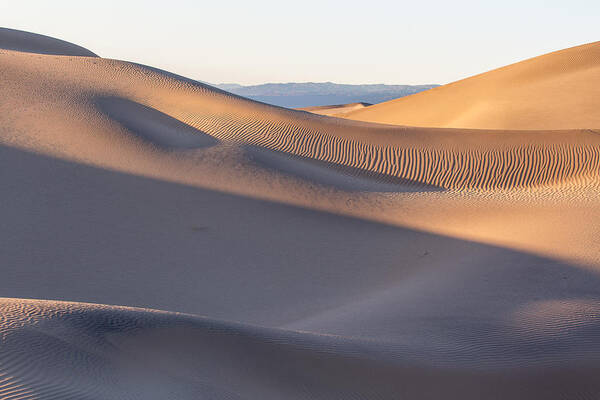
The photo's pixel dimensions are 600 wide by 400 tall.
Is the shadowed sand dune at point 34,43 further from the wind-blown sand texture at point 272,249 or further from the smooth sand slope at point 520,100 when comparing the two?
the smooth sand slope at point 520,100

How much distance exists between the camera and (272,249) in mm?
9391

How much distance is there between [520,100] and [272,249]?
55.4 feet

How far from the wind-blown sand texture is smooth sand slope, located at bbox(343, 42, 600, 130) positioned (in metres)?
7.88

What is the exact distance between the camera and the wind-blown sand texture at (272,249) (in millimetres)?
4500

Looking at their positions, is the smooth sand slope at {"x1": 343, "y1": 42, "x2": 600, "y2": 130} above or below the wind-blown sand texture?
above

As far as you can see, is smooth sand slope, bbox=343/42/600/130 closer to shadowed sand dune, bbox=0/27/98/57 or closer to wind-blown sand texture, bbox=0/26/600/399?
wind-blown sand texture, bbox=0/26/600/399

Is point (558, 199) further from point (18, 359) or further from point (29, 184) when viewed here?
point (18, 359)

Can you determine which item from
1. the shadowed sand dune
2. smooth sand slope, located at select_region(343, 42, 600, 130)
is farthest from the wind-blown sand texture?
the shadowed sand dune

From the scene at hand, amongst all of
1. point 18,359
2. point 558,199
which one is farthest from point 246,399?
point 558,199

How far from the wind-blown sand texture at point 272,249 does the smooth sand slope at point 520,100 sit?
7.88 metres

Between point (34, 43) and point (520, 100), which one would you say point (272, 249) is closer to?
point (520, 100)

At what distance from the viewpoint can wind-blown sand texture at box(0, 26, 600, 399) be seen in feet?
14.8

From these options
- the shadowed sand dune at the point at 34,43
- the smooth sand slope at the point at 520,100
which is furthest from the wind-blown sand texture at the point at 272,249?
the shadowed sand dune at the point at 34,43

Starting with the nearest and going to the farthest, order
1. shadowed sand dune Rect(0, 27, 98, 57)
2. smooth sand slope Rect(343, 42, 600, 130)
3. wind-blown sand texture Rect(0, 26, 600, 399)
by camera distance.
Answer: wind-blown sand texture Rect(0, 26, 600, 399) → smooth sand slope Rect(343, 42, 600, 130) → shadowed sand dune Rect(0, 27, 98, 57)
